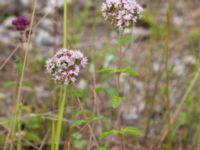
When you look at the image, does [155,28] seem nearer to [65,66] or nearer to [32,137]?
[32,137]

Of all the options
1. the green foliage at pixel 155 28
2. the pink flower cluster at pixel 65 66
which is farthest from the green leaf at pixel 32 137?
the green foliage at pixel 155 28

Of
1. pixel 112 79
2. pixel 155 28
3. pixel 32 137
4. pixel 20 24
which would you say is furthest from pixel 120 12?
pixel 155 28

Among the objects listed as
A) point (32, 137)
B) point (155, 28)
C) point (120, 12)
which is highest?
point (155, 28)

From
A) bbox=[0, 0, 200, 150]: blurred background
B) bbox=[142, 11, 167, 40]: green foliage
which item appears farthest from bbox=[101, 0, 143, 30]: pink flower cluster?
bbox=[142, 11, 167, 40]: green foliage

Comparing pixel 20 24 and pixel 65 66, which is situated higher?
pixel 20 24

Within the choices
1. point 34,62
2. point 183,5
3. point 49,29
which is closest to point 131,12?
point 34,62

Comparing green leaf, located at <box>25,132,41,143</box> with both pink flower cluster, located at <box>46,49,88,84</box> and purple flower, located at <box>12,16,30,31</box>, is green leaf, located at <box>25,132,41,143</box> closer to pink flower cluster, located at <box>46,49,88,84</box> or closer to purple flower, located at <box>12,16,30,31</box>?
purple flower, located at <box>12,16,30,31</box>

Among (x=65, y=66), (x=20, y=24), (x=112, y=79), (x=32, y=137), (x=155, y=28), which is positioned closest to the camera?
Result: (x=65, y=66)
